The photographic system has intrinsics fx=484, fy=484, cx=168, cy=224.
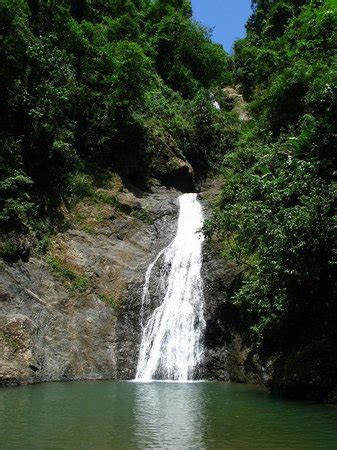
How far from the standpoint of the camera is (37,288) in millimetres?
17766

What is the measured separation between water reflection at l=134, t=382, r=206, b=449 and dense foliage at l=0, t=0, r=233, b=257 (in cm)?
884

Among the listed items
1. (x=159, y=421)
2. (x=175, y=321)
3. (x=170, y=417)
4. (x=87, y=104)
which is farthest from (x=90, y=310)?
(x=87, y=104)

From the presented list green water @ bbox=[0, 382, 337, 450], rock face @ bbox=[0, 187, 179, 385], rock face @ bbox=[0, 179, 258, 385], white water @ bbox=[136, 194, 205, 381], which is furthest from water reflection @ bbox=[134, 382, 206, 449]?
rock face @ bbox=[0, 187, 179, 385]

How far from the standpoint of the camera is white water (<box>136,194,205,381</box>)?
16.9 meters

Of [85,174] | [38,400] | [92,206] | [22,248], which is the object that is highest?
[85,174]

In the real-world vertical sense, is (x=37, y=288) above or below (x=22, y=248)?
below

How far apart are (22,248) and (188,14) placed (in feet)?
120

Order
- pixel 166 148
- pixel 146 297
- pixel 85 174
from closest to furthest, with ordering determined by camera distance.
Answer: pixel 146 297
pixel 85 174
pixel 166 148

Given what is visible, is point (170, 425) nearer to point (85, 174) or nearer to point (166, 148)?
point (85, 174)

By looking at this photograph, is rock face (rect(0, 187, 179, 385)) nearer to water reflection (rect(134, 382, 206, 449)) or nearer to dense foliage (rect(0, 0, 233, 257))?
dense foliage (rect(0, 0, 233, 257))

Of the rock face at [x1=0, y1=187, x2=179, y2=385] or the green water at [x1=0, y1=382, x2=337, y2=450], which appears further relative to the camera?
the rock face at [x1=0, y1=187, x2=179, y2=385]

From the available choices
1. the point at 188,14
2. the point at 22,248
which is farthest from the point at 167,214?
the point at 188,14

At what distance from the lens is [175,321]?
1795 centimetres

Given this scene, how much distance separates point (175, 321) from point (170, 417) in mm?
9301
